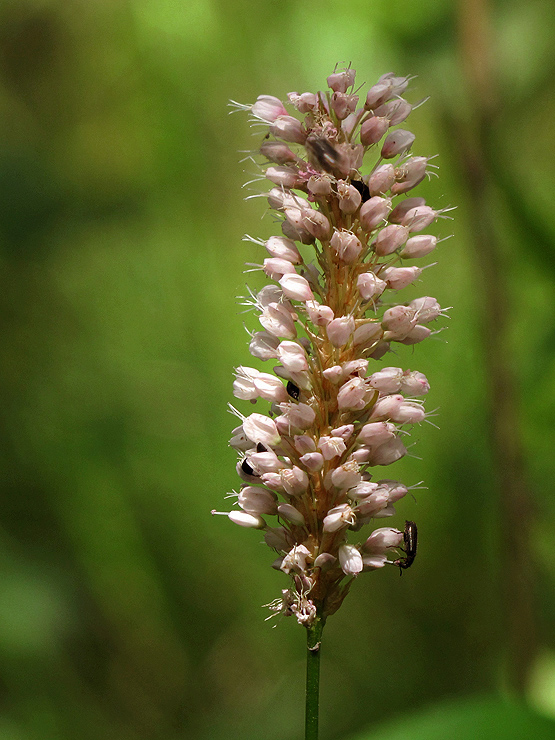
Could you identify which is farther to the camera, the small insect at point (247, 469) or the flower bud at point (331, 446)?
the small insect at point (247, 469)

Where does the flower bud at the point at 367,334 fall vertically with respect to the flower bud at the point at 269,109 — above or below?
below

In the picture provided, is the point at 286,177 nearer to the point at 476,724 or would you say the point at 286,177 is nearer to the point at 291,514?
the point at 291,514

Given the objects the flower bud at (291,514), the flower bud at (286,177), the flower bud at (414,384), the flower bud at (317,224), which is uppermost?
the flower bud at (286,177)

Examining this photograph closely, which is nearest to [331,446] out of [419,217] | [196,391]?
[419,217]

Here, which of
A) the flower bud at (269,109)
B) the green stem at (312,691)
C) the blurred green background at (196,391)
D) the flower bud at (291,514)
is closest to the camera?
the green stem at (312,691)

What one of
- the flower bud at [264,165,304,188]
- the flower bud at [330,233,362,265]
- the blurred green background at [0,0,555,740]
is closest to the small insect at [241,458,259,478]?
the flower bud at [330,233,362,265]

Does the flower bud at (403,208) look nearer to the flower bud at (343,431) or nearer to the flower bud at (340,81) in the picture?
the flower bud at (340,81)

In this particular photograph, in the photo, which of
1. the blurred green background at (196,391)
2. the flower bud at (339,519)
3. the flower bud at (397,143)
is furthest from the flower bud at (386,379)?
the blurred green background at (196,391)

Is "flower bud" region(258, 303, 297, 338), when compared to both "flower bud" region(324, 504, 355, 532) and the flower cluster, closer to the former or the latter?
the flower cluster
